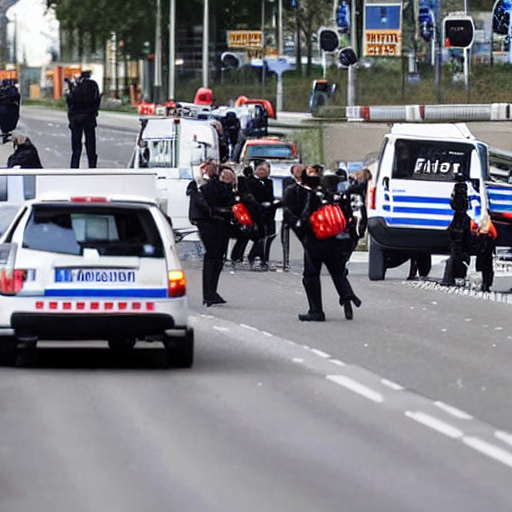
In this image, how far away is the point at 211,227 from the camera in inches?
896

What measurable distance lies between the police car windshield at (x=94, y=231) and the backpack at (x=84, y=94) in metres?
22.1

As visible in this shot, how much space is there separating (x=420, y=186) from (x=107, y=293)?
45.2 ft

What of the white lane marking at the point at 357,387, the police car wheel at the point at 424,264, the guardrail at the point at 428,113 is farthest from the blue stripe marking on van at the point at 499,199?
the guardrail at the point at 428,113

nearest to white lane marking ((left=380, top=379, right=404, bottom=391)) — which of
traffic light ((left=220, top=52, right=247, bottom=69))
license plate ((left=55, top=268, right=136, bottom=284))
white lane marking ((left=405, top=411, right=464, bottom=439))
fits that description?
white lane marking ((left=405, top=411, right=464, bottom=439))

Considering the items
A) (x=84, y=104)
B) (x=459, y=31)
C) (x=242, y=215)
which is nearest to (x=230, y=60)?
(x=459, y=31)

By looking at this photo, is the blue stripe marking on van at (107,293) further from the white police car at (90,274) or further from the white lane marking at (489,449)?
the white lane marking at (489,449)

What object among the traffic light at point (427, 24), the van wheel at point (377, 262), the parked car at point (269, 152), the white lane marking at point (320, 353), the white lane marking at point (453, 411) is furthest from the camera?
the traffic light at point (427, 24)

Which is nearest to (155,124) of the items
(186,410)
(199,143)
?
(199,143)

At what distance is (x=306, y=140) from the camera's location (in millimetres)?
55906

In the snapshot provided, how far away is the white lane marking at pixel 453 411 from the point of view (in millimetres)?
13203

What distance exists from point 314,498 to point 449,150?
19.4 meters

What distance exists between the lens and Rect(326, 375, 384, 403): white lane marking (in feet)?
47.3

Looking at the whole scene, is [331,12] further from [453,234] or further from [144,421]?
[144,421]

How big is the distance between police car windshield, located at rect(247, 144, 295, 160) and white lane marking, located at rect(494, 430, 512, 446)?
36.9m
